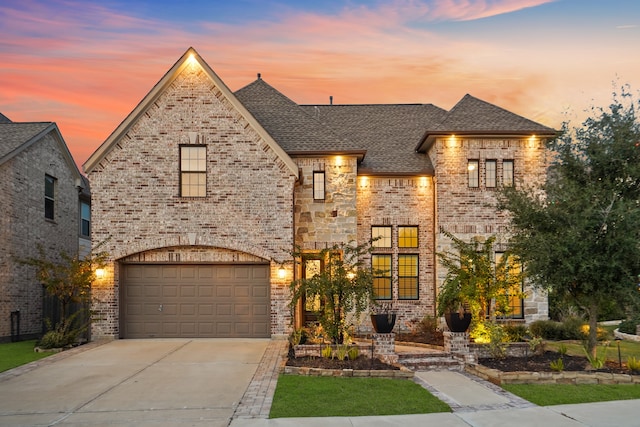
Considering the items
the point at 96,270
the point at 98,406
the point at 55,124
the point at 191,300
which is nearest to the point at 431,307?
the point at 191,300

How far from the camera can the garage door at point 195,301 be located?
1672 centimetres

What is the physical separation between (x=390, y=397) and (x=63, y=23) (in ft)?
46.1

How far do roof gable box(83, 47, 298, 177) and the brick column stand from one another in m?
6.33

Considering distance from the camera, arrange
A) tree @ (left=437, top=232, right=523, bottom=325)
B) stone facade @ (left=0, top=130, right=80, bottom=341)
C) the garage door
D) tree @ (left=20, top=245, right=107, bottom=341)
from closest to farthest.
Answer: tree @ (left=437, top=232, right=523, bottom=325) < tree @ (left=20, top=245, right=107, bottom=341) < the garage door < stone facade @ (left=0, top=130, right=80, bottom=341)

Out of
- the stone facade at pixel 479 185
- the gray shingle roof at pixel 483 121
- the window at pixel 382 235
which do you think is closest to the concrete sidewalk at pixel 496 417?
the stone facade at pixel 479 185

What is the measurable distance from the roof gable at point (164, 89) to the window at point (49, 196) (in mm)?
5698

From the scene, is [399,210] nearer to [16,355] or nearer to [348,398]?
[348,398]

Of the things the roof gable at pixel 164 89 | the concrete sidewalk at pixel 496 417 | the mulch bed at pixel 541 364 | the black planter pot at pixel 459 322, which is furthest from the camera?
the roof gable at pixel 164 89

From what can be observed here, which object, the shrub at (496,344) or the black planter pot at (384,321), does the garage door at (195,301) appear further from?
the shrub at (496,344)

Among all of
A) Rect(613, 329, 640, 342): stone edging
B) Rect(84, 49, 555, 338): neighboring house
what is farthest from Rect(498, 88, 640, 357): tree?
Rect(613, 329, 640, 342): stone edging

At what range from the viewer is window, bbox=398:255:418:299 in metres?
19.1

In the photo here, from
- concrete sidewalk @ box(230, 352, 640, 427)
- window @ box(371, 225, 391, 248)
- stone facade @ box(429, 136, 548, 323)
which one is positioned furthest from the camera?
window @ box(371, 225, 391, 248)

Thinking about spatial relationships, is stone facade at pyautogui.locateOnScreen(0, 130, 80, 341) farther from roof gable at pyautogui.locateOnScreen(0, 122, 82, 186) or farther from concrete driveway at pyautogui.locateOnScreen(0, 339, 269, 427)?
concrete driveway at pyautogui.locateOnScreen(0, 339, 269, 427)

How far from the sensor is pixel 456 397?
9.52 meters
